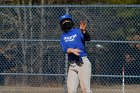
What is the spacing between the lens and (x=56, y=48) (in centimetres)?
1320

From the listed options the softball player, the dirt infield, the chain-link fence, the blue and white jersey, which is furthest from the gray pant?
the dirt infield

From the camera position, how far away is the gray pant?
396 inches

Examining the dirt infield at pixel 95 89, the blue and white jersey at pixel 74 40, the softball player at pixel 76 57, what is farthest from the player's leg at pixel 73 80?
the dirt infield at pixel 95 89

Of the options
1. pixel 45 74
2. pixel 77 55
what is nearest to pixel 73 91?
pixel 77 55

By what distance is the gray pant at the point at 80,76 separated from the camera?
10.0 metres

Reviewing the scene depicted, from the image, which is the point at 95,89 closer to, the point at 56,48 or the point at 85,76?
the point at 56,48

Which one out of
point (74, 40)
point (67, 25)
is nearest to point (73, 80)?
point (74, 40)

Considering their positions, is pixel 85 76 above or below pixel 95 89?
above

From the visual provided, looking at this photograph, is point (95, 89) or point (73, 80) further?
point (95, 89)

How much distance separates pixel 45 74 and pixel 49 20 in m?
1.39

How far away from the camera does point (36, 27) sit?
13234 millimetres

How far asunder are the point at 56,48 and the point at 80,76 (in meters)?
3.20

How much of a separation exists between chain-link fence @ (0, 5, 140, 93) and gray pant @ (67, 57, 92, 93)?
2735 mm

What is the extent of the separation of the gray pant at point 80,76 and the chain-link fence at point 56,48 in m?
2.74
